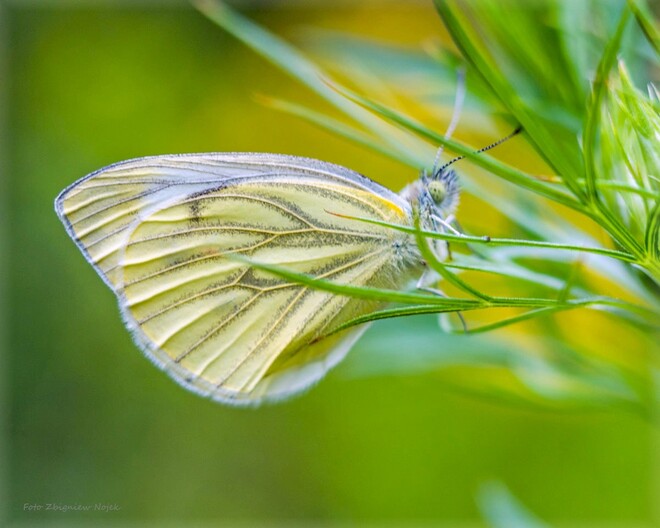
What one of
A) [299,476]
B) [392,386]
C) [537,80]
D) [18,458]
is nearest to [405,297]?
[537,80]

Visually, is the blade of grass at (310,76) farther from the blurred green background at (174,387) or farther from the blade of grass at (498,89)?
the blurred green background at (174,387)

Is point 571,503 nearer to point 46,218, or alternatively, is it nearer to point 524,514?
point 524,514

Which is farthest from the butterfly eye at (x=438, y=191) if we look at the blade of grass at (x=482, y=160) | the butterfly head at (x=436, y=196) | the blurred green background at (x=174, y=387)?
the blurred green background at (x=174, y=387)

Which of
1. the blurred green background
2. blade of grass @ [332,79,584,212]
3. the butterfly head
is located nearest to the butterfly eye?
the butterfly head

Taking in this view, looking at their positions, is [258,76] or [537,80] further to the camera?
[258,76]

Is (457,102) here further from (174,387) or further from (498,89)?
(174,387)
